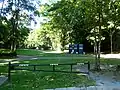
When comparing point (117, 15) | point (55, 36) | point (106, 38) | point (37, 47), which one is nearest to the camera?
point (117, 15)

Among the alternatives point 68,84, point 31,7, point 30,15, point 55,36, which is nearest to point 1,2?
point 31,7

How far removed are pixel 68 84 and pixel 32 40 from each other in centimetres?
7016

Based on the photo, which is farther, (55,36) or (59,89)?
(55,36)

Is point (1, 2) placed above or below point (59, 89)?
above

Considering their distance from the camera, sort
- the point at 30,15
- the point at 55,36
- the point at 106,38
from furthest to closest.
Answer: the point at 55,36
the point at 106,38
the point at 30,15

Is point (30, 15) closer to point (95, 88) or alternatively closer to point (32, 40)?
point (95, 88)

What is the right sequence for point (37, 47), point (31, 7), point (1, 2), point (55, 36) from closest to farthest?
point (1, 2) < point (31, 7) < point (55, 36) < point (37, 47)

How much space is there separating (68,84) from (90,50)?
135 ft

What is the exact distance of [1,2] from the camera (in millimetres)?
27234

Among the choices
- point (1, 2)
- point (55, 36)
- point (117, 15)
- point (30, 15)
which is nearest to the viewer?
point (117, 15)

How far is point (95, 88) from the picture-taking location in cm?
1120

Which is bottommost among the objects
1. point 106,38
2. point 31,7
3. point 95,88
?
point 95,88

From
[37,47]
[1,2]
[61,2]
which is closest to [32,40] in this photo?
[37,47]

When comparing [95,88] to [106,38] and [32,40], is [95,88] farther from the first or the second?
[32,40]
